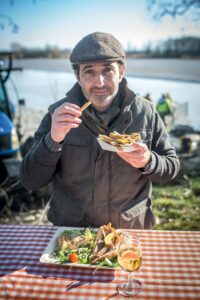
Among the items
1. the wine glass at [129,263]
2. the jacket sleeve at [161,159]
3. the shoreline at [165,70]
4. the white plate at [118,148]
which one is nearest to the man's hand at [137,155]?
the white plate at [118,148]

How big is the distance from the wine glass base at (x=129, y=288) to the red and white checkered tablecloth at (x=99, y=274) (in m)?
0.02

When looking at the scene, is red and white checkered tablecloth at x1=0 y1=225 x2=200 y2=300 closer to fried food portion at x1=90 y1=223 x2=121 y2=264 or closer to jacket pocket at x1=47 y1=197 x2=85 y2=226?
fried food portion at x1=90 y1=223 x2=121 y2=264

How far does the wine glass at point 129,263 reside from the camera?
4.98 feet

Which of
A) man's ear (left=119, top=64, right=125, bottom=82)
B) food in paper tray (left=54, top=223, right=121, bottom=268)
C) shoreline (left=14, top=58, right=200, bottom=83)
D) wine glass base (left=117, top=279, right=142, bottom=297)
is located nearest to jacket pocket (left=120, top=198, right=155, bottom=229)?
food in paper tray (left=54, top=223, right=121, bottom=268)

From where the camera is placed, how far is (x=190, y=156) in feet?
24.1

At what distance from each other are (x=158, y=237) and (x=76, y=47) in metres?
1.39

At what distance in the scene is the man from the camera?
2207mm

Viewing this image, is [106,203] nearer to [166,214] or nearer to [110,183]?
[110,183]

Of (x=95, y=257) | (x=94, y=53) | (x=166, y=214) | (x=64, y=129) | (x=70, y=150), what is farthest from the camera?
(x=166, y=214)

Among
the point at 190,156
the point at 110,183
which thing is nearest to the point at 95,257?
the point at 110,183

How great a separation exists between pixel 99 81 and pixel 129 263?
47.9 inches

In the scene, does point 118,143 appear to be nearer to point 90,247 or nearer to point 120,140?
point 120,140

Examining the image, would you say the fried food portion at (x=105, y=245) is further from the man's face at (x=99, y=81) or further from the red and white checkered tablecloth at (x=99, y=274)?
the man's face at (x=99, y=81)

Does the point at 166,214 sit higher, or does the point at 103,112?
the point at 103,112
